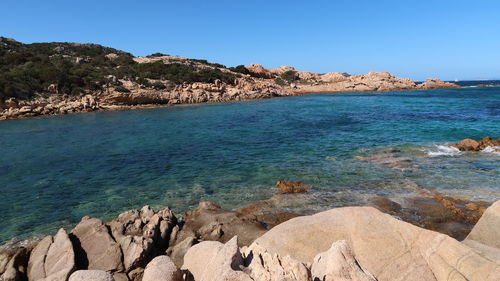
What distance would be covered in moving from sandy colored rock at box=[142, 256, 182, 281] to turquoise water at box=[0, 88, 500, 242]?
6.53 m

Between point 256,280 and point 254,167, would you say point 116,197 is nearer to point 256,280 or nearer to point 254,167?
point 254,167

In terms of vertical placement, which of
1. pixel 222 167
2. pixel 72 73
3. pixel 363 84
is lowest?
pixel 222 167

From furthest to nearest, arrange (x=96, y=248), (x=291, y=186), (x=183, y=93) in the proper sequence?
(x=183, y=93)
(x=291, y=186)
(x=96, y=248)

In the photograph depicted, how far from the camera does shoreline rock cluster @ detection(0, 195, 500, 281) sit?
4238 millimetres

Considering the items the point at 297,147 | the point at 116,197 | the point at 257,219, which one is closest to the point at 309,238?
the point at 257,219

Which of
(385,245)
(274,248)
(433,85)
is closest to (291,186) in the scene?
(274,248)

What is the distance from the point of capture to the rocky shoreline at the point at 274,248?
4.29m

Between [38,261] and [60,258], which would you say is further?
[38,261]

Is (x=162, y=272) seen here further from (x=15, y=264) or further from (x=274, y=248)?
(x=15, y=264)

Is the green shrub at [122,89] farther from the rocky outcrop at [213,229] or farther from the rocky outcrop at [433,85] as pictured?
the rocky outcrop at [433,85]

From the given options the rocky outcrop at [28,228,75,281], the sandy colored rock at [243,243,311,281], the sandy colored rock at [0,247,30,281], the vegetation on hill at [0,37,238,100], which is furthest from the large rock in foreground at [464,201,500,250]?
the vegetation on hill at [0,37,238,100]

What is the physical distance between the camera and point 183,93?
5769 cm

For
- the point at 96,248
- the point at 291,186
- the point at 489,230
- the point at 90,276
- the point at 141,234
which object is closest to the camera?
the point at 90,276

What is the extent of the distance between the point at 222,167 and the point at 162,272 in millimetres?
11837
